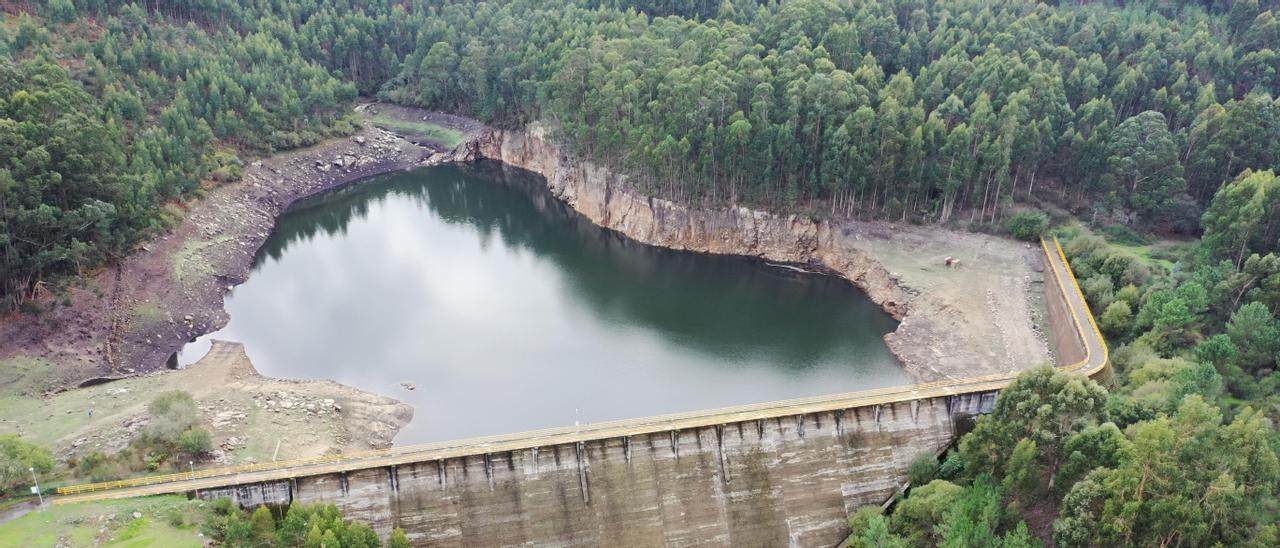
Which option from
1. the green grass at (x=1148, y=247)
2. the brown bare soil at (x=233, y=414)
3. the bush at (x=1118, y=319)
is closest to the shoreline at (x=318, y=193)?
the brown bare soil at (x=233, y=414)

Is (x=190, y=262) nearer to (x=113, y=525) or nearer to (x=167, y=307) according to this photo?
(x=167, y=307)

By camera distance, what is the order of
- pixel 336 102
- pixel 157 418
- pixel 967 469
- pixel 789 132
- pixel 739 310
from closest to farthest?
pixel 967 469 < pixel 157 418 < pixel 739 310 < pixel 789 132 < pixel 336 102

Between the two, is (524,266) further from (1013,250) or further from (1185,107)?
(1185,107)

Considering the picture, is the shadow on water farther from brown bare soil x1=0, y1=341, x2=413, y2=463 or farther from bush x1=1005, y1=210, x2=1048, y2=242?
brown bare soil x1=0, y1=341, x2=413, y2=463

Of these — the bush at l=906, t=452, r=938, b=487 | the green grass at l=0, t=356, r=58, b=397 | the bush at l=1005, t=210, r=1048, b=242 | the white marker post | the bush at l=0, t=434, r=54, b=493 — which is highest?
the bush at l=1005, t=210, r=1048, b=242

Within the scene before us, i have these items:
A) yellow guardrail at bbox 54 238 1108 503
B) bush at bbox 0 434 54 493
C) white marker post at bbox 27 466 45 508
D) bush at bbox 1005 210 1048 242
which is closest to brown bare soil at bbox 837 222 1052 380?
bush at bbox 1005 210 1048 242

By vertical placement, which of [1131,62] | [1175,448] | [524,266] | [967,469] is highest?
[1131,62]

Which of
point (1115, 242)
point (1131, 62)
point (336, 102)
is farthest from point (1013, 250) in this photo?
Answer: point (336, 102)
